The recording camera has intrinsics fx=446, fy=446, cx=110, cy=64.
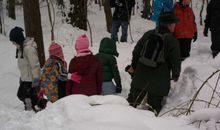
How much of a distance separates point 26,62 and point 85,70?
58.5 inches

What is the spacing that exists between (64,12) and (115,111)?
51.2 ft

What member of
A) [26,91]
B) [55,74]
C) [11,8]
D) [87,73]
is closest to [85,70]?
[87,73]

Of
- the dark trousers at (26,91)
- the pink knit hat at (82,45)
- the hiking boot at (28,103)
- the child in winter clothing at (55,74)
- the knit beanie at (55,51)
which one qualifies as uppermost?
the pink knit hat at (82,45)

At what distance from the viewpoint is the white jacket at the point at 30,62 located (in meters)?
7.45

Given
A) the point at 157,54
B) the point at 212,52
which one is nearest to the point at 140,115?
the point at 157,54

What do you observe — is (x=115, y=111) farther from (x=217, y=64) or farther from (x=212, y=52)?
(x=212, y=52)

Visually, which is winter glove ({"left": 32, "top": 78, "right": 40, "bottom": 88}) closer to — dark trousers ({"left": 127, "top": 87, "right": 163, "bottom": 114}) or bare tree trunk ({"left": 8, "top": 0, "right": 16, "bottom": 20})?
dark trousers ({"left": 127, "top": 87, "right": 163, "bottom": 114})

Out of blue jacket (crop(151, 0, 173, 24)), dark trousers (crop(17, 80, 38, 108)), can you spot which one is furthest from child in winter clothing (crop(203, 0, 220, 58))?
dark trousers (crop(17, 80, 38, 108))

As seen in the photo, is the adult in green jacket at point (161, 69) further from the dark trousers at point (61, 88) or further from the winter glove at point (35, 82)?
the winter glove at point (35, 82)

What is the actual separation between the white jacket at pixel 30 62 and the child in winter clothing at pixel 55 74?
0.52 m

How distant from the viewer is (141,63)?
6484 mm

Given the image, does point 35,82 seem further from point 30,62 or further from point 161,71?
point 161,71

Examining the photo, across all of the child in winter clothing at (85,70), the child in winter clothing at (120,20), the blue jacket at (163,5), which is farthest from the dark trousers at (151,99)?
the child in winter clothing at (120,20)

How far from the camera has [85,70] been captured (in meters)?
6.53
